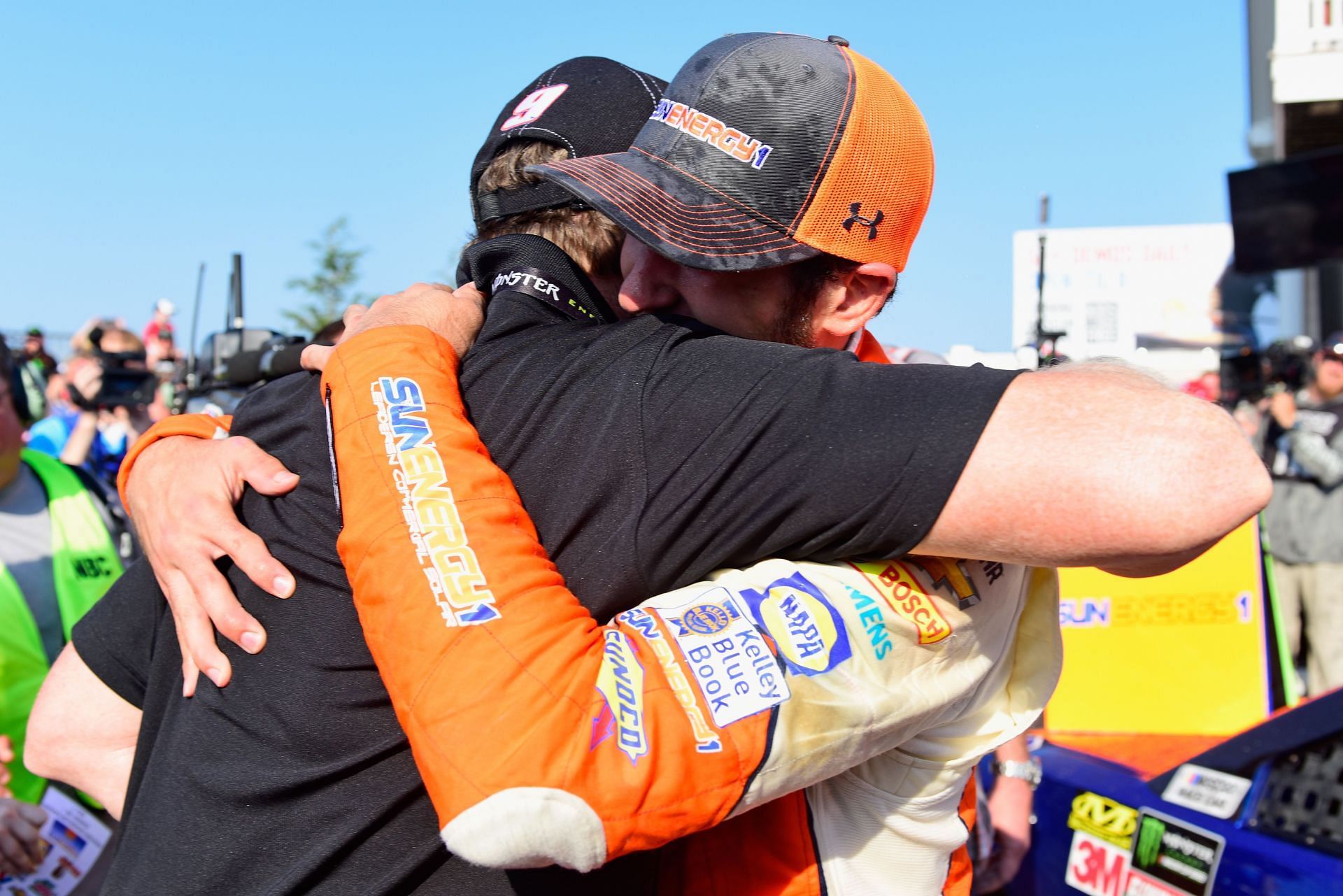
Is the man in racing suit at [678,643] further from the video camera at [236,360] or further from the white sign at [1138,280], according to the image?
the white sign at [1138,280]

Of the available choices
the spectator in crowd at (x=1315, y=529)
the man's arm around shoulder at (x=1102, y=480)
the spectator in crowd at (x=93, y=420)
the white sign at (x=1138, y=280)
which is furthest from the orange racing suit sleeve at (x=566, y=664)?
the white sign at (x=1138, y=280)

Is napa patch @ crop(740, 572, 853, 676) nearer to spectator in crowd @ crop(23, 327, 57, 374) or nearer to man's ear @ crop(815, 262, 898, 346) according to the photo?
man's ear @ crop(815, 262, 898, 346)

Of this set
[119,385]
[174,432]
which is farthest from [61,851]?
[119,385]

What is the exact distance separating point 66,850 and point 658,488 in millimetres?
2610

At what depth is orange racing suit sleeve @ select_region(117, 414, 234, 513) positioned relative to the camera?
6.14 feet

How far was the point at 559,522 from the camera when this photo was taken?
1.35 meters

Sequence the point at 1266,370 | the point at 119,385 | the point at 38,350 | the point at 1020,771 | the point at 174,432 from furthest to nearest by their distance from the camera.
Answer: the point at 38,350, the point at 1266,370, the point at 119,385, the point at 1020,771, the point at 174,432

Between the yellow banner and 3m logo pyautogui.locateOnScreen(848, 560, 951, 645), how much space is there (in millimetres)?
3857

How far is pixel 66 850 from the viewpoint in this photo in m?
3.00

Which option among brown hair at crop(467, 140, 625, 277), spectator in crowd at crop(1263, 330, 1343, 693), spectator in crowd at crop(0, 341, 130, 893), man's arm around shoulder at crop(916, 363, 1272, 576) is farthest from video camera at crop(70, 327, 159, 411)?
spectator in crowd at crop(1263, 330, 1343, 693)

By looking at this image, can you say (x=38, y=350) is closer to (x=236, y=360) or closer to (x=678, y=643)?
(x=236, y=360)

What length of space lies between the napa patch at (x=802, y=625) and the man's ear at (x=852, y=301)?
52 centimetres

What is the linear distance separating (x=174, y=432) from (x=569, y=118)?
884 millimetres

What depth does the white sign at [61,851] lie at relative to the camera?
295 cm
